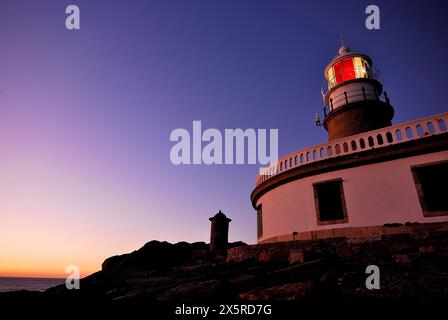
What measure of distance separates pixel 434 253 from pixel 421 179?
3.71 m

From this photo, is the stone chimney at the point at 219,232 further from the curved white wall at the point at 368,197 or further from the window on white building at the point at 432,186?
the window on white building at the point at 432,186

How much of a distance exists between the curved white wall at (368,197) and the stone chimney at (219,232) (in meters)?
2.59

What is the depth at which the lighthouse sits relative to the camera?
1528 cm

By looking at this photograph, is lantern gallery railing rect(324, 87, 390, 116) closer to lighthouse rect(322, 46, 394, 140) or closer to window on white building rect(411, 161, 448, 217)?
lighthouse rect(322, 46, 394, 140)

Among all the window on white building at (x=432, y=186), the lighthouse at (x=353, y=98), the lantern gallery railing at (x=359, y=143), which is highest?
the lighthouse at (x=353, y=98)

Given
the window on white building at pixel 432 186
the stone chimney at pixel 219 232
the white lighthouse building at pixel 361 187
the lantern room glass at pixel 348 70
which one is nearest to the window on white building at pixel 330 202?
the white lighthouse building at pixel 361 187

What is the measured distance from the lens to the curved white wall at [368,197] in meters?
9.11

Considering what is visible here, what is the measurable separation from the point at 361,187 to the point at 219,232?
22.2 ft

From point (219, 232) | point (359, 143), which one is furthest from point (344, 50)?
point (219, 232)

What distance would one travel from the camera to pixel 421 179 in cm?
920

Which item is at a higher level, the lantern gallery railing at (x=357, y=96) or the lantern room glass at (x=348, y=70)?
the lantern room glass at (x=348, y=70)

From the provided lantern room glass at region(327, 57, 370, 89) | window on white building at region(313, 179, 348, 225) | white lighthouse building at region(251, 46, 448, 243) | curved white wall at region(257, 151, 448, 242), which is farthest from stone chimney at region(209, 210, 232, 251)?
lantern room glass at region(327, 57, 370, 89)

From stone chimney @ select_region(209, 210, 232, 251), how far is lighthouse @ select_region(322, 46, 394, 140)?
8900 millimetres

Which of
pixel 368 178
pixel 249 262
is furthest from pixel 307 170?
pixel 249 262
